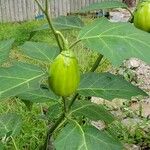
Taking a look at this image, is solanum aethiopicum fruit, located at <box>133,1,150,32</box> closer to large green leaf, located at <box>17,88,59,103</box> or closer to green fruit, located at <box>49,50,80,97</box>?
green fruit, located at <box>49,50,80,97</box>

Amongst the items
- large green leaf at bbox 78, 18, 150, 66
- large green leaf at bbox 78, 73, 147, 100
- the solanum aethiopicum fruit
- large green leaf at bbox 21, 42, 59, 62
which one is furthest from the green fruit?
large green leaf at bbox 21, 42, 59, 62

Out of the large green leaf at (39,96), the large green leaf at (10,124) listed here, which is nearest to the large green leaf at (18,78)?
the large green leaf at (39,96)

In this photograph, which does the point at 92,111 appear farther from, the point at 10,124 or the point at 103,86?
the point at 10,124

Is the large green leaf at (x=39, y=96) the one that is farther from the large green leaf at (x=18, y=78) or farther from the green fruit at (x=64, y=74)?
the green fruit at (x=64, y=74)

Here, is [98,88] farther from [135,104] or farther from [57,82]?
[135,104]

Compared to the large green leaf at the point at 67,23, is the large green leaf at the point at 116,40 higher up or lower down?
higher up

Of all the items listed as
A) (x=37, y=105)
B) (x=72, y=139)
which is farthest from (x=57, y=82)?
(x=37, y=105)

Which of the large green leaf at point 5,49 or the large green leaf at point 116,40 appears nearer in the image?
the large green leaf at point 116,40

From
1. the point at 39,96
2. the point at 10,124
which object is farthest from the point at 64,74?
the point at 10,124
